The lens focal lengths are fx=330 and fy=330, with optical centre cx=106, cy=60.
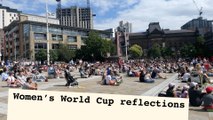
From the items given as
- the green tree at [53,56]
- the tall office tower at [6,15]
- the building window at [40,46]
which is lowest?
the green tree at [53,56]

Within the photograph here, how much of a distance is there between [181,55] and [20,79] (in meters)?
105

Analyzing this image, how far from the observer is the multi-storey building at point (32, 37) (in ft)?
312

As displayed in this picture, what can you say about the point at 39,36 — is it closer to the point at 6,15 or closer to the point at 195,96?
the point at 6,15

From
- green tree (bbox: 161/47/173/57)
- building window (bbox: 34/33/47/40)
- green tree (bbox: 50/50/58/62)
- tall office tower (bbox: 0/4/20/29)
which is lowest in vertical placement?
green tree (bbox: 50/50/58/62)

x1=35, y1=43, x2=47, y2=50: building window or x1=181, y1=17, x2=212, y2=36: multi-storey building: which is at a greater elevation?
x1=181, y1=17, x2=212, y2=36: multi-storey building

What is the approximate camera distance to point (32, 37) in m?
94.8

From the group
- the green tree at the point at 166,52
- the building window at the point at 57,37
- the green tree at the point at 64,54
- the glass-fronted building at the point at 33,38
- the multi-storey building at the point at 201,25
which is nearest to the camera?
the green tree at the point at 64,54

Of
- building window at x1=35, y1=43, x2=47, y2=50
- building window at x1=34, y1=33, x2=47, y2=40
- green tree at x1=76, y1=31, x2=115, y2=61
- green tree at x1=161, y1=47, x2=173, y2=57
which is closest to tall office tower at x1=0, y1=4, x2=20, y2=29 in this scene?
building window at x1=34, y1=33, x2=47, y2=40

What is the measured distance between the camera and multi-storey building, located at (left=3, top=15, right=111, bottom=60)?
3739 inches

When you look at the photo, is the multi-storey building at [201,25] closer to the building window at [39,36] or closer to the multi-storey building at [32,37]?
the multi-storey building at [32,37]

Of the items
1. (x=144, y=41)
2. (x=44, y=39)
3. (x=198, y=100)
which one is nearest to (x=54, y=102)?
(x=198, y=100)

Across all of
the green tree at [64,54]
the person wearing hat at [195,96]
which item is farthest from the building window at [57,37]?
the person wearing hat at [195,96]

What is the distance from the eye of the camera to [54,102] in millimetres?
3896

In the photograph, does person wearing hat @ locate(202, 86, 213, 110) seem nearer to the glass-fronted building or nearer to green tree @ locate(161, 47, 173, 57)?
the glass-fronted building
